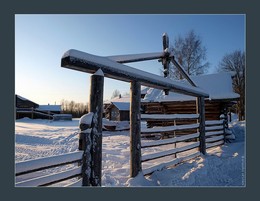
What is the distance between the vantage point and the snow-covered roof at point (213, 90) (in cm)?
1328

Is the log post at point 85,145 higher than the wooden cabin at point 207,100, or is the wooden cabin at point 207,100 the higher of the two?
the wooden cabin at point 207,100

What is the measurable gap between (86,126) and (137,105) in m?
1.75

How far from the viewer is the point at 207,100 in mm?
13766

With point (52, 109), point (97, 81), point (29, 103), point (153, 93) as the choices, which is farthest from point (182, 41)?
point (52, 109)

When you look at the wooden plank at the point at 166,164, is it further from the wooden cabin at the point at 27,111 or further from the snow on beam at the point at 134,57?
the wooden cabin at the point at 27,111

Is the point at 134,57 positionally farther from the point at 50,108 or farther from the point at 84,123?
the point at 50,108

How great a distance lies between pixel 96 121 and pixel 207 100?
10.6 metres

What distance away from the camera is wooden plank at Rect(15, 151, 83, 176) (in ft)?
10.4

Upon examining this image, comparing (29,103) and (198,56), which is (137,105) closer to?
(198,56)

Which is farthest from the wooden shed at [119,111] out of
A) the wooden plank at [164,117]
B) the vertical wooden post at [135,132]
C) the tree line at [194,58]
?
the vertical wooden post at [135,132]

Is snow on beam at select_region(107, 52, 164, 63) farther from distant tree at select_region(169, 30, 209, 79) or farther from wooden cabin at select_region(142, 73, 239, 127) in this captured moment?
distant tree at select_region(169, 30, 209, 79)

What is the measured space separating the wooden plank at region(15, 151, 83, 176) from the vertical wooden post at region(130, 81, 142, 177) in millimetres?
1643

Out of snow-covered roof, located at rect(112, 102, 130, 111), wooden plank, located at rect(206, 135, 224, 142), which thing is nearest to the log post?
wooden plank, located at rect(206, 135, 224, 142)

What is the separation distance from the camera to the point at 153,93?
53.7ft
